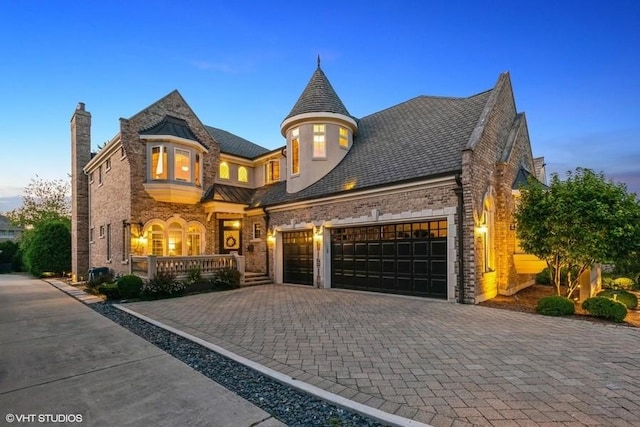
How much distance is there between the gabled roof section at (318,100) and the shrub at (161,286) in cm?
938

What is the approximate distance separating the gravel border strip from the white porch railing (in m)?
6.48

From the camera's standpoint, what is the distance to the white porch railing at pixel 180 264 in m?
12.2

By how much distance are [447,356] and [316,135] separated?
1202 cm

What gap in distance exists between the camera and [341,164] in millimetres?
14766

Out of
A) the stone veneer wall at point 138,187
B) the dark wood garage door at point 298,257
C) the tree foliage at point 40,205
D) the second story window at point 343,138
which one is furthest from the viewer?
the tree foliage at point 40,205

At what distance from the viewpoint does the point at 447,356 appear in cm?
503

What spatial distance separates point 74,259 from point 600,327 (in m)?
26.5

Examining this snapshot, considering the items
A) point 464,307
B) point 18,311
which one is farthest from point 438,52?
point 18,311

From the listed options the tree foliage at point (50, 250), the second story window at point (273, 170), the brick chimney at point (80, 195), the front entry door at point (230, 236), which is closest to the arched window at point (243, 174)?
the second story window at point (273, 170)

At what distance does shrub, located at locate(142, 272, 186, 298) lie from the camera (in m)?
11.7

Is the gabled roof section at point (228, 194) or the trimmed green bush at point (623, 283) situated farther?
the gabled roof section at point (228, 194)

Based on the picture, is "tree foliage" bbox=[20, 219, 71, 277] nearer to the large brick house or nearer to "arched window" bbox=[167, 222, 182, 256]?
the large brick house

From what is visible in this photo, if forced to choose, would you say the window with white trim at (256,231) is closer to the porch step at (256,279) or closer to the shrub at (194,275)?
the porch step at (256,279)

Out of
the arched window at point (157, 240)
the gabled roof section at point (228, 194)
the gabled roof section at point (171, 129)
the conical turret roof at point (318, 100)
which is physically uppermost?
the conical turret roof at point (318, 100)
